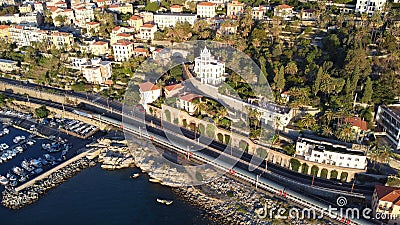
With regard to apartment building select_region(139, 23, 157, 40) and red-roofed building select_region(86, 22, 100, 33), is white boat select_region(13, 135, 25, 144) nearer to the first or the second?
apartment building select_region(139, 23, 157, 40)

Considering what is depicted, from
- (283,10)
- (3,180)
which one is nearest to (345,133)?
(283,10)

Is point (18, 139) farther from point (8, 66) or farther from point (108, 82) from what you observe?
point (8, 66)

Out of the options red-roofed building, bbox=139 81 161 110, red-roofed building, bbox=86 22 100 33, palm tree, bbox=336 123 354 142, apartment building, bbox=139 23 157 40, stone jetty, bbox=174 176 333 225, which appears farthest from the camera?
red-roofed building, bbox=86 22 100 33

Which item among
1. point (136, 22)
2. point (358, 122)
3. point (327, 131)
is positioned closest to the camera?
point (327, 131)

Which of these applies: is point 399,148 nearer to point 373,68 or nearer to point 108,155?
point 373,68

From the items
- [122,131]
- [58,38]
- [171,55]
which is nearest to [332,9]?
[171,55]

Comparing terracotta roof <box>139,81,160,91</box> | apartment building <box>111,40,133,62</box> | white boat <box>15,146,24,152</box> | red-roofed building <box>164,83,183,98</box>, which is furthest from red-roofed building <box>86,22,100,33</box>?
white boat <box>15,146,24,152</box>
